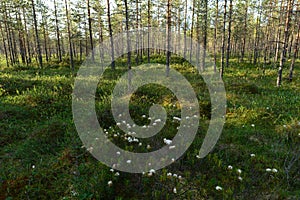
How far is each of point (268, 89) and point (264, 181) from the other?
1112cm

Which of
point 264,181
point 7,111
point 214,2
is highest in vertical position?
point 214,2

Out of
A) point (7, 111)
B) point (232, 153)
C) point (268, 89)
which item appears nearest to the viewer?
point (232, 153)

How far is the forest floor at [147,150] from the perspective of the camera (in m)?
4.93

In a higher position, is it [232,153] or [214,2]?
[214,2]

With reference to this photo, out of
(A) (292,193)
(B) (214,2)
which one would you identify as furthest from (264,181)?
(B) (214,2)

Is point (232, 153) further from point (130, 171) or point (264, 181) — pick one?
point (130, 171)

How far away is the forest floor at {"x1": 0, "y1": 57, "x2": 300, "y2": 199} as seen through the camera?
4.93 metres

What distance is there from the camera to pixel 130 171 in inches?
215

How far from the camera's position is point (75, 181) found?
17.0 feet

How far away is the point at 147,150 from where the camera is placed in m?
6.46

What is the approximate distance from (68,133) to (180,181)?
4.95 meters

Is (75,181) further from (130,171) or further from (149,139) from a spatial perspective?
(149,139)

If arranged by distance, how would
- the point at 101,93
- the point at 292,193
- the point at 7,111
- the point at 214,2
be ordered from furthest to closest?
the point at 214,2 → the point at 101,93 → the point at 7,111 → the point at 292,193

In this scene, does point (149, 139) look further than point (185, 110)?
No
